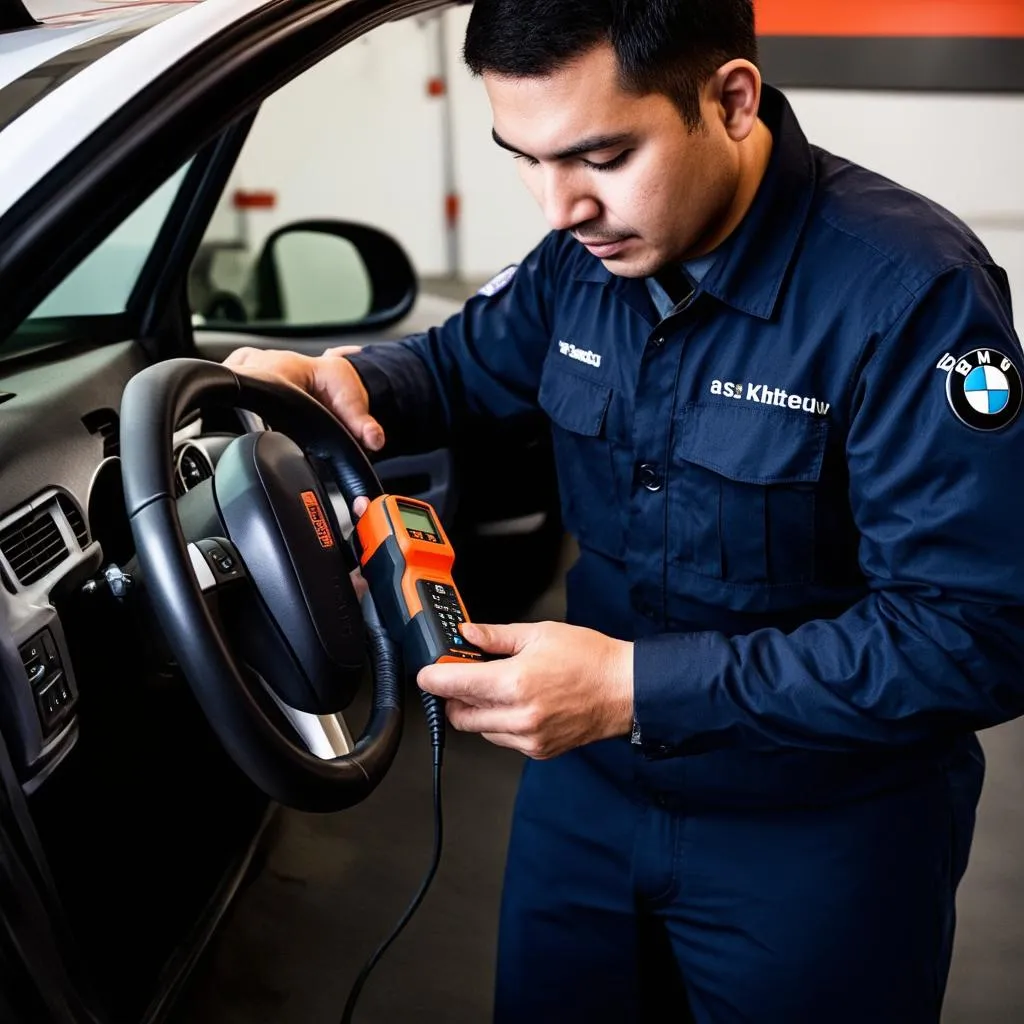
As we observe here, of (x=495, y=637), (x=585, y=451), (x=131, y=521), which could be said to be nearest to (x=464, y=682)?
(x=495, y=637)

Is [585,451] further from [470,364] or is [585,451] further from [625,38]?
[625,38]

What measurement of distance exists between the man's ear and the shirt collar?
0.07m

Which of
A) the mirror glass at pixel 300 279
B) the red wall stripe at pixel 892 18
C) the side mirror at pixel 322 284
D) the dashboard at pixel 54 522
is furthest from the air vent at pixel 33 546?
the mirror glass at pixel 300 279

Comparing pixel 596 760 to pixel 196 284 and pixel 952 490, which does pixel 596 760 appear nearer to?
pixel 952 490

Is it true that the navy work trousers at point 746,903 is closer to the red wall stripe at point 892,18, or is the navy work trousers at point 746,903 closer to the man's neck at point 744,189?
the man's neck at point 744,189

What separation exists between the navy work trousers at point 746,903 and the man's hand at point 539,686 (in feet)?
0.76

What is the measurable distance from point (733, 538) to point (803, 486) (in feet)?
0.27

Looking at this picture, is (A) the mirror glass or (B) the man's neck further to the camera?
(A) the mirror glass

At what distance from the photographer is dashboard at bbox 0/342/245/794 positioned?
978 millimetres

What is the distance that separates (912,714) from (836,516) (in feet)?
0.64

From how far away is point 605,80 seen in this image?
0.85 metres

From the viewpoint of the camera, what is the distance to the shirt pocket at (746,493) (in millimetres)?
968

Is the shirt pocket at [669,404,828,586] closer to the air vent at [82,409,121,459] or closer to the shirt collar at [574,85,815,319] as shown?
the shirt collar at [574,85,815,319]

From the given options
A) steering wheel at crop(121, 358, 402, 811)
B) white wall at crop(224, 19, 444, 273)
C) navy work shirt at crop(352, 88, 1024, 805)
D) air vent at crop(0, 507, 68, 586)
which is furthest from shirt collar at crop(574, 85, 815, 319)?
white wall at crop(224, 19, 444, 273)
